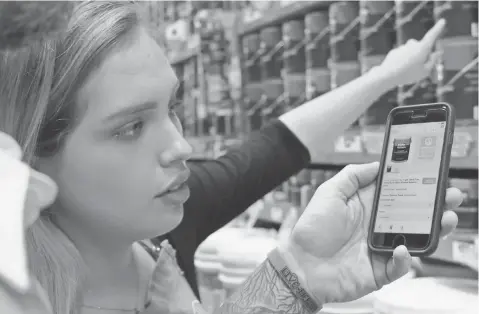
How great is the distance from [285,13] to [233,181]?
0.69 m

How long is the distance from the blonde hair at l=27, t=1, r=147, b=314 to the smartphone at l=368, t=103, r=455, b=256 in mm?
453

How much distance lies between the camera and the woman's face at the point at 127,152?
89cm

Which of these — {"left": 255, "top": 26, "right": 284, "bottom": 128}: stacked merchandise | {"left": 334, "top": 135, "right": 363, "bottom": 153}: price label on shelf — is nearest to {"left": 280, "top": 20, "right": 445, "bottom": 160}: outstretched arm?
{"left": 334, "top": 135, "right": 363, "bottom": 153}: price label on shelf

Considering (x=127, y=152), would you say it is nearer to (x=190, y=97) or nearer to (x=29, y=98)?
(x=29, y=98)

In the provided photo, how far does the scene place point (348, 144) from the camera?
1571mm

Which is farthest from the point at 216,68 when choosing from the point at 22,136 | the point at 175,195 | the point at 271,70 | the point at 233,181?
the point at 22,136

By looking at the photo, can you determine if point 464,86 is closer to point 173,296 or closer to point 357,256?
point 357,256

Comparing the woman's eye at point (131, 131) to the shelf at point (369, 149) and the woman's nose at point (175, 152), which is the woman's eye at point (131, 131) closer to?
the woman's nose at point (175, 152)

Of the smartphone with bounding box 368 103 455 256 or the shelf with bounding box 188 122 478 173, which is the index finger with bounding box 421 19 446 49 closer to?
the shelf with bounding box 188 122 478 173

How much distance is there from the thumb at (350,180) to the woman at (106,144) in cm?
23

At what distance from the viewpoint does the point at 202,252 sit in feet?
6.44

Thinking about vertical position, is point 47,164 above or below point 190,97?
above

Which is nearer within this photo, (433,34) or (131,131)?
(131,131)

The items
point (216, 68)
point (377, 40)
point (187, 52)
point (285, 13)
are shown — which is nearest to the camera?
point (377, 40)
